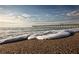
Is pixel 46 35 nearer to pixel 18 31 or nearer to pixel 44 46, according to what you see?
pixel 44 46

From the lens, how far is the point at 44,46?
178 centimetres

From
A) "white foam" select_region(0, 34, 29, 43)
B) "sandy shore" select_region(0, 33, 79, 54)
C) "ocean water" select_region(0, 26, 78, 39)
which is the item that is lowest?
"sandy shore" select_region(0, 33, 79, 54)

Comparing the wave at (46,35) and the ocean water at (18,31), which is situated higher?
the ocean water at (18,31)

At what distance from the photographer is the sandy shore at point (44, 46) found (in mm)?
1769

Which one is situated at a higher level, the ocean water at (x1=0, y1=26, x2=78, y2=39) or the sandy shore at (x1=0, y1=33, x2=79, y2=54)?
the ocean water at (x1=0, y1=26, x2=78, y2=39)

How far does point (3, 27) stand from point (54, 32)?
0.55 m

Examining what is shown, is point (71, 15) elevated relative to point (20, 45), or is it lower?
elevated

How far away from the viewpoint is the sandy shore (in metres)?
1.77

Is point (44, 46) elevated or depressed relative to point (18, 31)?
depressed

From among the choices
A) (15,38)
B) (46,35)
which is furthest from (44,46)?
(15,38)

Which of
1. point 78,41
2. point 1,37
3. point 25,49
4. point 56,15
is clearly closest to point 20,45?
point 25,49

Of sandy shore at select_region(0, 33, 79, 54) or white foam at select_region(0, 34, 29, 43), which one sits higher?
white foam at select_region(0, 34, 29, 43)
